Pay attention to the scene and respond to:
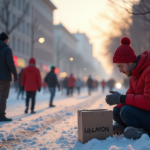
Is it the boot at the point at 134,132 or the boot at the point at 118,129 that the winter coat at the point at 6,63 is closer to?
the boot at the point at 118,129

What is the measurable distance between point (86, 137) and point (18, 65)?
33552 millimetres

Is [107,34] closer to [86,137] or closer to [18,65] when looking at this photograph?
[18,65]

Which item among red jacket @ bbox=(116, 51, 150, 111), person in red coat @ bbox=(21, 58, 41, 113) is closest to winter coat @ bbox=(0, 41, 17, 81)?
person in red coat @ bbox=(21, 58, 41, 113)

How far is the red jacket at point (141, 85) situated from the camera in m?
3.28

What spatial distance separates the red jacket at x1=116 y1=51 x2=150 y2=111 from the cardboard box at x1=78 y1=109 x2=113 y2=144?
450mm

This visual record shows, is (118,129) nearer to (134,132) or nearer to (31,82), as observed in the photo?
(134,132)

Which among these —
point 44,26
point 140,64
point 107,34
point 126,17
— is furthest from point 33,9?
point 140,64

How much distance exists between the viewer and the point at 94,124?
3609 mm

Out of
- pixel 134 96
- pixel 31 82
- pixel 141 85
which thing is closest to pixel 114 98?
pixel 134 96

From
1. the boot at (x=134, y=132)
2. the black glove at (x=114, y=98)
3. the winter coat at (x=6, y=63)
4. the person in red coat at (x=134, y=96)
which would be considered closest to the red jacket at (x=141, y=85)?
the person in red coat at (x=134, y=96)

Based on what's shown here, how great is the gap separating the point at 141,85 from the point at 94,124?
0.91m

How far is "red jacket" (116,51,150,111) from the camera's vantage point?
328 centimetres

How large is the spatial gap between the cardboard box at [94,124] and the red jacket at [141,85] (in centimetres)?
45

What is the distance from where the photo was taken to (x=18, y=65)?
35.9 m
